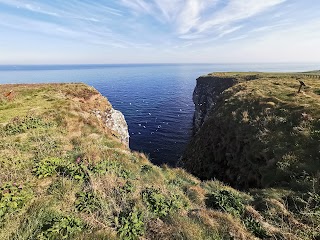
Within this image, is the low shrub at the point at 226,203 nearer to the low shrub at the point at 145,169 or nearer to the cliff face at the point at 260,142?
the low shrub at the point at 145,169

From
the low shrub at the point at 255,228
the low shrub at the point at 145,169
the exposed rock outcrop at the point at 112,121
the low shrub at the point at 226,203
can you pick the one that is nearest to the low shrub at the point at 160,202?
the low shrub at the point at 226,203

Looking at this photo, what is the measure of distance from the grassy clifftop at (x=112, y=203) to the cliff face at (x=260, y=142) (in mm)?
4347

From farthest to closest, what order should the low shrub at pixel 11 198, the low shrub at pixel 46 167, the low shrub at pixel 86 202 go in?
the low shrub at pixel 46 167
the low shrub at pixel 86 202
the low shrub at pixel 11 198

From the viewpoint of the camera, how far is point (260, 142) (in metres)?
21.4

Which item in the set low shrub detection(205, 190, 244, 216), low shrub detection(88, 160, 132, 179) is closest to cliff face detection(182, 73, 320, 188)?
low shrub detection(205, 190, 244, 216)

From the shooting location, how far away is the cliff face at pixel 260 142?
16491mm

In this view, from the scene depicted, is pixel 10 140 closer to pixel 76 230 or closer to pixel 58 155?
pixel 58 155

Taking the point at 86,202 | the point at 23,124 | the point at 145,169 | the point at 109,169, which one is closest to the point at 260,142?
the point at 145,169

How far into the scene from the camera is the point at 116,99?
11994 centimetres

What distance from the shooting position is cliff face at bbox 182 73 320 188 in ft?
54.1

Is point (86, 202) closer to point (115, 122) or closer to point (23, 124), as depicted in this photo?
point (23, 124)

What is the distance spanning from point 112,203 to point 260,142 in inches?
700

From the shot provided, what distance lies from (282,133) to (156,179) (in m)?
15.0

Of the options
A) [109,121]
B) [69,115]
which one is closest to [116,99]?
[109,121]
